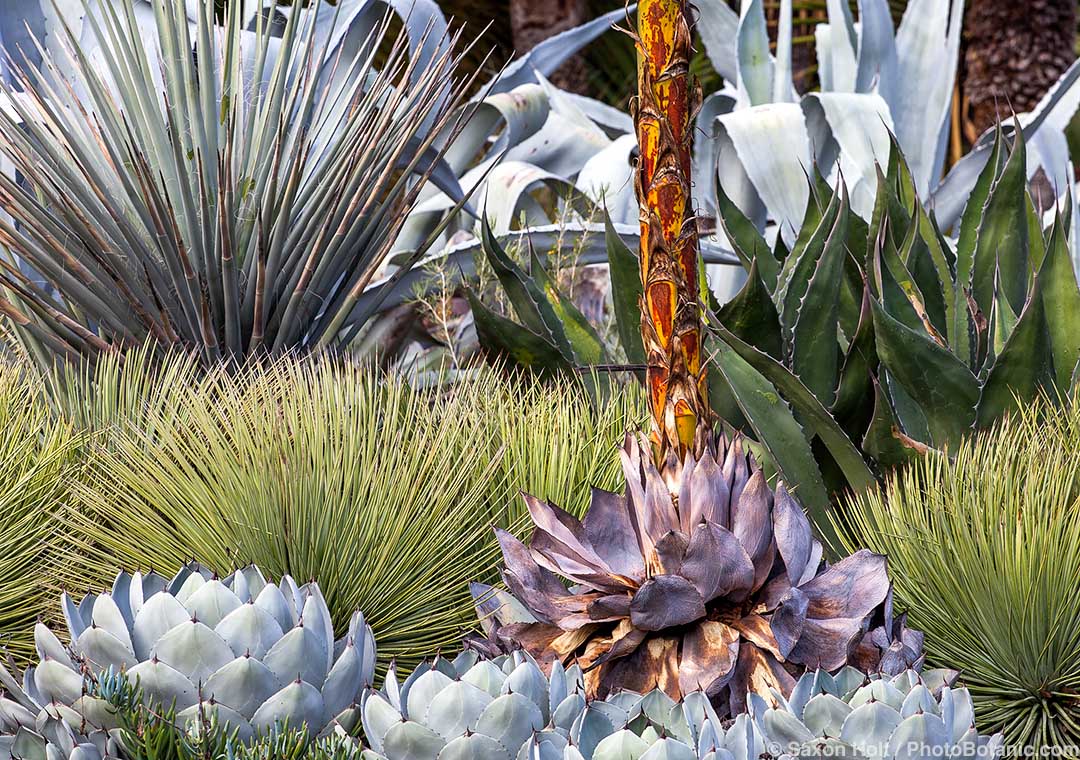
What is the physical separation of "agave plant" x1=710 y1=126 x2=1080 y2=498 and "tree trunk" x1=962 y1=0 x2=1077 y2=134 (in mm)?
3951

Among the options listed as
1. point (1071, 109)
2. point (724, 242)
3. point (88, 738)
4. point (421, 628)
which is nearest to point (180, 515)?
point (421, 628)

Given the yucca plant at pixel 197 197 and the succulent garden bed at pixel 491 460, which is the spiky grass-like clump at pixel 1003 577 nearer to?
the succulent garden bed at pixel 491 460

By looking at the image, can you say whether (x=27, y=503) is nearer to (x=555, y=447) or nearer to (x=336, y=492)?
(x=336, y=492)

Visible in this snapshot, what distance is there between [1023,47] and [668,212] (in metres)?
5.58

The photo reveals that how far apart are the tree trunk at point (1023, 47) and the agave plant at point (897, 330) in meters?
3.95

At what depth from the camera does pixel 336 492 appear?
1934 millimetres

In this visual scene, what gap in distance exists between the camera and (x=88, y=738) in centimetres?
142

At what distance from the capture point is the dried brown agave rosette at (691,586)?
159 cm

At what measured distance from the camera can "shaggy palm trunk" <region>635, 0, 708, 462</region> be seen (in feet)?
5.22

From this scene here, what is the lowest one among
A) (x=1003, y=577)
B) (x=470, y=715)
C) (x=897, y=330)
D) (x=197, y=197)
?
(x=1003, y=577)

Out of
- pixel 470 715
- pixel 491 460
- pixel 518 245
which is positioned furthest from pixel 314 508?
pixel 518 245

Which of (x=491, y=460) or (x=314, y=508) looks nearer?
(x=314, y=508)

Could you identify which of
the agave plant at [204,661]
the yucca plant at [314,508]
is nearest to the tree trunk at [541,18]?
the yucca plant at [314,508]

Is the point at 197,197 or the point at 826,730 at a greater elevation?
the point at 197,197
